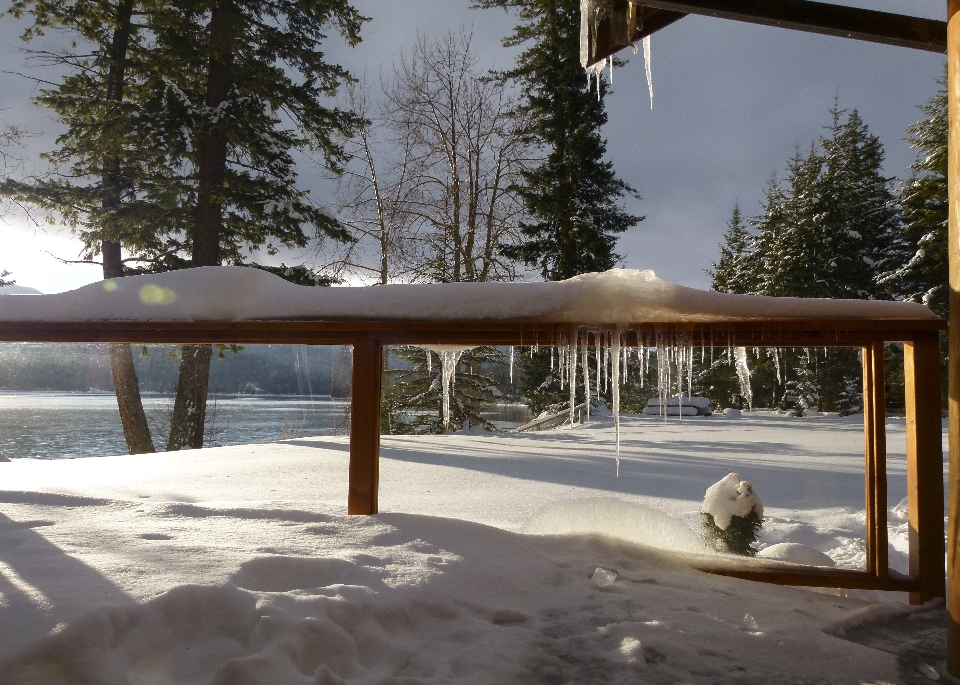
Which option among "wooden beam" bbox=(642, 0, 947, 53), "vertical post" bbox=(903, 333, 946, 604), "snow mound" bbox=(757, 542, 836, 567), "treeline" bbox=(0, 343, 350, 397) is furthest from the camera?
"treeline" bbox=(0, 343, 350, 397)

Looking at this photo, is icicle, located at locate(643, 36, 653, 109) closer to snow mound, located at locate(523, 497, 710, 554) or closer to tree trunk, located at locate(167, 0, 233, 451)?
snow mound, located at locate(523, 497, 710, 554)

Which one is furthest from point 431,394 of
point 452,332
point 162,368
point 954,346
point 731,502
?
point 954,346

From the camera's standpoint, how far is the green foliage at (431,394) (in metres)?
14.7

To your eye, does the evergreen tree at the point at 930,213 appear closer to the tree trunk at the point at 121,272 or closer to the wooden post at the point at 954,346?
the wooden post at the point at 954,346

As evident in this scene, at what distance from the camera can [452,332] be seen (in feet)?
10.9

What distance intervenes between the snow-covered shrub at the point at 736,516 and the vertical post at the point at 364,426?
2409 mm

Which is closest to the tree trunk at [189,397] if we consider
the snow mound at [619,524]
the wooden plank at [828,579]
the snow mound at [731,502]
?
the snow mound at [619,524]

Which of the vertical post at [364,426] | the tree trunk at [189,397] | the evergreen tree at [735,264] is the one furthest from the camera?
the evergreen tree at [735,264]

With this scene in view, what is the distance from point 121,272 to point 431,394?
24.6ft

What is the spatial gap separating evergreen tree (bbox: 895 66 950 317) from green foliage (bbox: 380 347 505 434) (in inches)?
506

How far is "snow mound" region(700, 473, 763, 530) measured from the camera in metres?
3.87

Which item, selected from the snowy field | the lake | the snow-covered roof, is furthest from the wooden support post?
the lake

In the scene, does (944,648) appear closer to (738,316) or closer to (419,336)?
(738,316)

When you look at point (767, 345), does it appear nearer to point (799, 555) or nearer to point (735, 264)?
point (799, 555)
